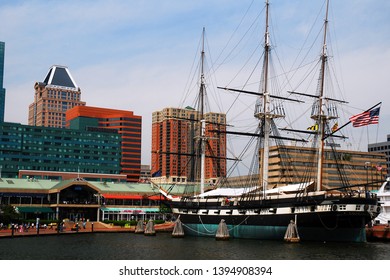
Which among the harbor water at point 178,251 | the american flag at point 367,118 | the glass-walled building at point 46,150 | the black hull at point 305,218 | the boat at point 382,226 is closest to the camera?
the harbor water at point 178,251

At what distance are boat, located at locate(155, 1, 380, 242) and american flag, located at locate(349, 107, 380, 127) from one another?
7.62 metres

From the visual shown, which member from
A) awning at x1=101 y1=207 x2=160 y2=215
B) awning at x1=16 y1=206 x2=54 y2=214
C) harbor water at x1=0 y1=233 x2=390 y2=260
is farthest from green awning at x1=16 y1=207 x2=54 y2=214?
harbor water at x1=0 y1=233 x2=390 y2=260

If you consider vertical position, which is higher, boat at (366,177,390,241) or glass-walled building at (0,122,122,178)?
glass-walled building at (0,122,122,178)

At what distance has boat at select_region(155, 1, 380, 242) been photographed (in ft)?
202

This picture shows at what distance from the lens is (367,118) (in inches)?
2330

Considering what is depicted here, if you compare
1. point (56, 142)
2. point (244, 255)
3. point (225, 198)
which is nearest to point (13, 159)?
point (56, 142)

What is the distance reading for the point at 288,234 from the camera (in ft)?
202

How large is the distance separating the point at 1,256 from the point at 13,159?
460 ft

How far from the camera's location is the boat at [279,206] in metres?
61.6

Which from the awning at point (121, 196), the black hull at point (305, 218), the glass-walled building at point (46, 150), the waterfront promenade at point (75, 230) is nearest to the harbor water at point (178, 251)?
the black hull at point (305, 218)

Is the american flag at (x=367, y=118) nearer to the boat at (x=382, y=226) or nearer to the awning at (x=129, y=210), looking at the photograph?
the boat at (x=382, y=226)

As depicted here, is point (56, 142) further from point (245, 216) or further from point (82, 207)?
point (245, 216)

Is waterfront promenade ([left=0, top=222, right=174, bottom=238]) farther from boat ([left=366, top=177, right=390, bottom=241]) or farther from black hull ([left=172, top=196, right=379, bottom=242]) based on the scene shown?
boat ([left=366, top=177, right=390, bottom=241])

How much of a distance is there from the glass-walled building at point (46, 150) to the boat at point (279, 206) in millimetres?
102798
